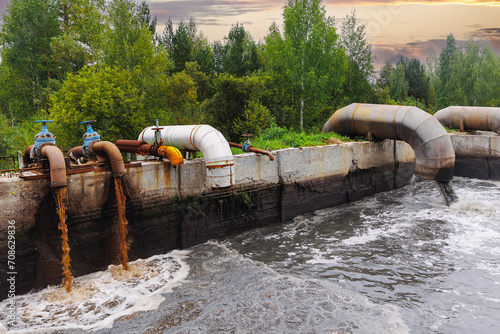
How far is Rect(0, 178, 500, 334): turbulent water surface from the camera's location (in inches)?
256

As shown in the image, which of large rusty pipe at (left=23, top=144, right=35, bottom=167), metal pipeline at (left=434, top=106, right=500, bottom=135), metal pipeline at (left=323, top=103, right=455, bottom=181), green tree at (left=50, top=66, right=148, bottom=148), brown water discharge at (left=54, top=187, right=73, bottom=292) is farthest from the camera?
metal pipeline at (left=434, top=106, right=500, bottom=135)

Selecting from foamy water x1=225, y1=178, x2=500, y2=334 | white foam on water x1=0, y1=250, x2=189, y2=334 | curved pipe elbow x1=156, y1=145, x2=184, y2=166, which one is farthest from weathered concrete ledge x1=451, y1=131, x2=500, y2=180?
white foam on water x1=0, y1=250, x2=189, y2=334

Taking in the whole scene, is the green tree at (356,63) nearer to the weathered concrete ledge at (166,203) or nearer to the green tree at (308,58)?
the green tree at (308,58)

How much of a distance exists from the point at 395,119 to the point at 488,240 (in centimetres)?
521

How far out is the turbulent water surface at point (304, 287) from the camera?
6.50m

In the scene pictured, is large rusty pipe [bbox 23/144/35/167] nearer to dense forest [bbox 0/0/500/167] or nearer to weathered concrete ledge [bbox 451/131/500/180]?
dense forest [bbox 0/0/500/167]

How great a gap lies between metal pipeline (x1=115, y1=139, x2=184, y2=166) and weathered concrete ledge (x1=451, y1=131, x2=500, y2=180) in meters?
14.6

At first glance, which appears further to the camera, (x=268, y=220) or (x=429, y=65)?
(x=429, y=65)

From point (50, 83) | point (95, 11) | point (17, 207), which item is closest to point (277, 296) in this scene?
point (17, 207)

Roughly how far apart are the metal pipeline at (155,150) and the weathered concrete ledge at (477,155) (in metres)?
14.6

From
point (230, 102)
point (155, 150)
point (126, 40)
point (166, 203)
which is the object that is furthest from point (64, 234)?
point (126, 40)

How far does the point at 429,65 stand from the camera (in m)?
50.8

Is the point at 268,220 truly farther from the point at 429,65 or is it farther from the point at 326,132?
the point at 429,65

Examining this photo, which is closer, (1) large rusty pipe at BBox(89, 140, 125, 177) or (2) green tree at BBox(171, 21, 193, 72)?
(1) large rusty pipe at BBox(89, 140, 125, 177)
